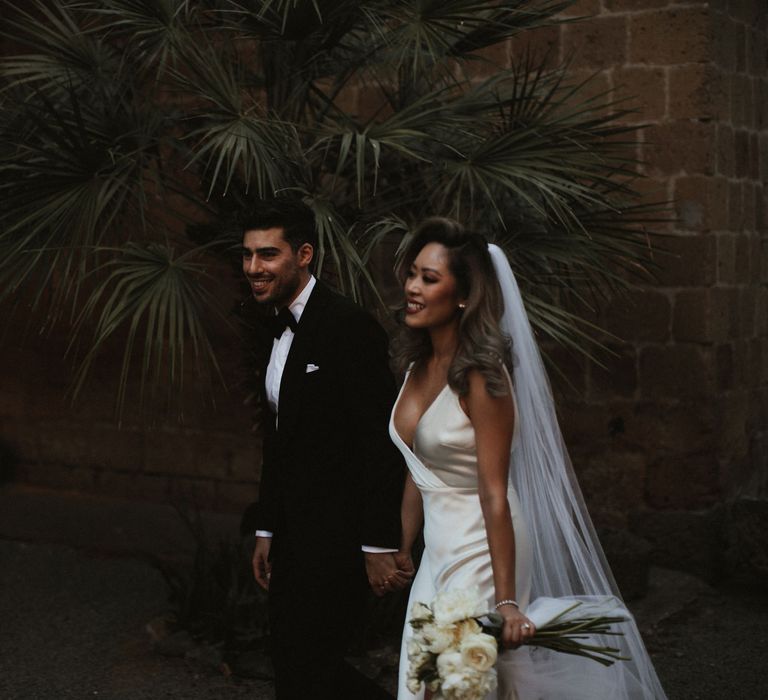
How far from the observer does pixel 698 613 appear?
6.25 m

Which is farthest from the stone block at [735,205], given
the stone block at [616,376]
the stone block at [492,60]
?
the stone block at [492,60]

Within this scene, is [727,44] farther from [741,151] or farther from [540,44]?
[540,44]

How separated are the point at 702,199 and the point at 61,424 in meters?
4.66

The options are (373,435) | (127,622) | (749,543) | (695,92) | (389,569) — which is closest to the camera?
(389,569)

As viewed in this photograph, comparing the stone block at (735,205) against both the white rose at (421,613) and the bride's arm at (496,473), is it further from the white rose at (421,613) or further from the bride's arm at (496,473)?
the white rose at (421,613)

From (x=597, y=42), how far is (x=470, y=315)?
13.4 feet

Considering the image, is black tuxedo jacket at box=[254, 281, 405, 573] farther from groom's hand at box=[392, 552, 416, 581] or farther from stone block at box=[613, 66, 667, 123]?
stone block at box=[613, 66, 667, 123]

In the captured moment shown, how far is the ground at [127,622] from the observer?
521 centimetres

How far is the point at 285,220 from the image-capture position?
3.77 meters

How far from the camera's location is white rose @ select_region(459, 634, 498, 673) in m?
2.84

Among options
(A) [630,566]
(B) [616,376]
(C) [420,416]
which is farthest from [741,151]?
(C) [420,416]

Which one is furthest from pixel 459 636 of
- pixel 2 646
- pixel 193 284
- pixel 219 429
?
pixel 219 429

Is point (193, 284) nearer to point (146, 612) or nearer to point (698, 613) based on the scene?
point (146, 612)

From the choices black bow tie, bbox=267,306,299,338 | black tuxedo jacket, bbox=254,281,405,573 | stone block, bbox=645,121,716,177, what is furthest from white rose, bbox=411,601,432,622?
stone block, bbox=645,121,716,177
